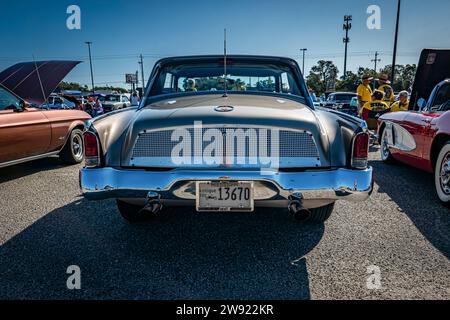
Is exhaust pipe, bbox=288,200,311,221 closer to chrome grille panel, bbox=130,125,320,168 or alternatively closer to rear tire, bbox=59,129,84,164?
chrome grille panel, bbox=130,125,320,168

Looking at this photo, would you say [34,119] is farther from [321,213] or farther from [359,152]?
[359,152]

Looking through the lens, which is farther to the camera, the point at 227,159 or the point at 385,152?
the point at 385,152

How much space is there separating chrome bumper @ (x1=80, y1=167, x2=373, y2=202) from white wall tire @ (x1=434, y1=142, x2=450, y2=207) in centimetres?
196

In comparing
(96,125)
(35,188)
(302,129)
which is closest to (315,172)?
(302,129)

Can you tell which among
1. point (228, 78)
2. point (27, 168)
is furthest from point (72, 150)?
point (228, 78)

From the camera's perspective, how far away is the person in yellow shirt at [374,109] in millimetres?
8461

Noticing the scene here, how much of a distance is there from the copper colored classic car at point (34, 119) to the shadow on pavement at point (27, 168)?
0.33 meters

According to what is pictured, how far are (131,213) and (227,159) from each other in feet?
4.48

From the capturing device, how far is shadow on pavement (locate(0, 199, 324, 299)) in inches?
86.3

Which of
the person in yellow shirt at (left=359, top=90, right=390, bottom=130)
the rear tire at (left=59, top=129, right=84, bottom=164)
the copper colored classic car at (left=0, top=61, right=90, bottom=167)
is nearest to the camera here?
the copper colored classic car at (left=0, top=61, right=90, bottom=167)

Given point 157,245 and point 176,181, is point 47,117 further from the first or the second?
point 176,181

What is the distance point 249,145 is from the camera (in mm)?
2387

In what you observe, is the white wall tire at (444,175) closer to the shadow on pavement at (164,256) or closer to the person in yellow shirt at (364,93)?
the shadow on pavement at (164,256)

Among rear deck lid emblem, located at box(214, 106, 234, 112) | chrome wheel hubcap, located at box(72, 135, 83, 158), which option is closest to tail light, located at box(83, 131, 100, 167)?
rear deck lid emblem, located at box(214, 106, 234, 112)
